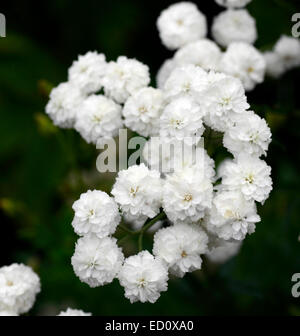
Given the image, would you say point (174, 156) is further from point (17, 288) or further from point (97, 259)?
point (17, 288)

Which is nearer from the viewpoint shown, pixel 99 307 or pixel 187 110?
pixel 187 110

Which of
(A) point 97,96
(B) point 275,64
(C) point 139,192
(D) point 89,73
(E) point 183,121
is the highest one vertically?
(B) point 275,64

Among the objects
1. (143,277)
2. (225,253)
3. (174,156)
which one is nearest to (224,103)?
(174,156)

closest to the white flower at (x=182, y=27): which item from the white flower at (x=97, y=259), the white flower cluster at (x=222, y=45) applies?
the white flower cluster at (x=222, y=45)

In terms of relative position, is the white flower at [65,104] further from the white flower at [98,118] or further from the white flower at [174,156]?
the white flower at [174,156]
